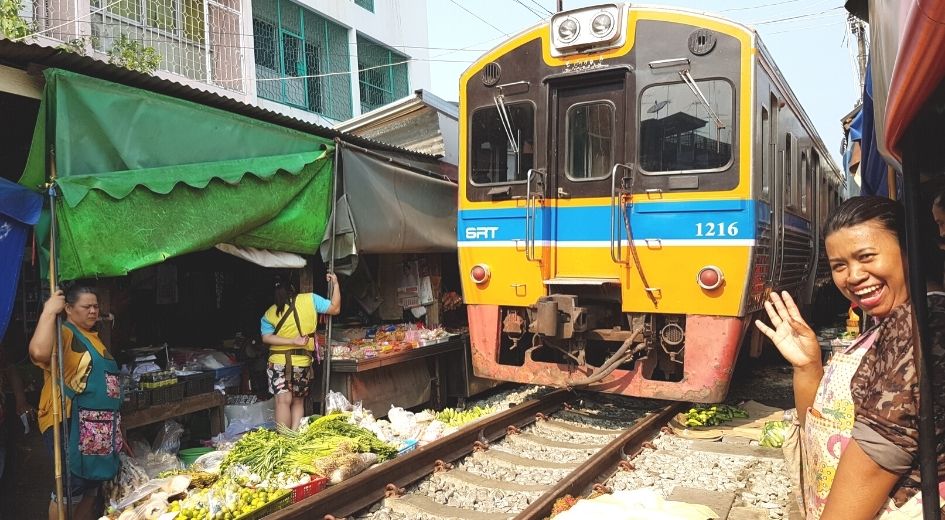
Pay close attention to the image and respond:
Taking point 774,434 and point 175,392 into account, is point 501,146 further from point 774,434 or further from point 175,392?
point 175,392

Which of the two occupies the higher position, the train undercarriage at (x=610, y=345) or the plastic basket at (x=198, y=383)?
the train undercarriage at (x=610, y=345)

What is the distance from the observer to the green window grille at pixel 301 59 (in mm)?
13828

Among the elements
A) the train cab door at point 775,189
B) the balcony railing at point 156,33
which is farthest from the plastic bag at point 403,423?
the balcony railing at point 156,33

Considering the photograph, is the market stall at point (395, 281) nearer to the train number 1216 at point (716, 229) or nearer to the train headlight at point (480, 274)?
the train headlight at point (480, 274)

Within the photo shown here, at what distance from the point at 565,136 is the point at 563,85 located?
1.57 ft

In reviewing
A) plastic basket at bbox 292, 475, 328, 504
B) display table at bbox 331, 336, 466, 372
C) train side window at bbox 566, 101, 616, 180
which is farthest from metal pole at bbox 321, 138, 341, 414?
train side window at bbox 566, 101, 616, 180

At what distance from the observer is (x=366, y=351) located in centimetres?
716

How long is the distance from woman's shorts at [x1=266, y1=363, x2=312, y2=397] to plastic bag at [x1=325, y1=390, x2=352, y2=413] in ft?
0.91

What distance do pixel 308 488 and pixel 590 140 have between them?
391 cm

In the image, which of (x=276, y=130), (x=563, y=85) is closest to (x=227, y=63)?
(x=276, y=130)

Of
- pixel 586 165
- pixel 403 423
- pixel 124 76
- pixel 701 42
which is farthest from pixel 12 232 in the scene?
pixel 701 42

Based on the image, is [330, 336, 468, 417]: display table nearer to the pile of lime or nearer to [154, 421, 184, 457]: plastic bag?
[154, 421, 184, 457]: plastic bag

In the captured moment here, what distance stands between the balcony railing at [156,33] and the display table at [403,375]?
6.47 metres

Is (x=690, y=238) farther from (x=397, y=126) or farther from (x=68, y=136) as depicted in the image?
(x=397, y=126)
